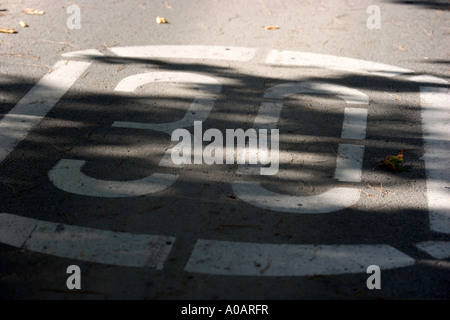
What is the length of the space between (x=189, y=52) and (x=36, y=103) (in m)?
1.85

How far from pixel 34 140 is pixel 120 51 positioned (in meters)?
2.04

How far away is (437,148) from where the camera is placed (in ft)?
15.8

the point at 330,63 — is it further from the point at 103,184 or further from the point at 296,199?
the point at 103,184

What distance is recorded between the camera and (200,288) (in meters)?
3.23

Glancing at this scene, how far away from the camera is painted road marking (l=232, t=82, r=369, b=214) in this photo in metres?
4.04

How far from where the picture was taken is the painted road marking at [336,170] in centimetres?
404

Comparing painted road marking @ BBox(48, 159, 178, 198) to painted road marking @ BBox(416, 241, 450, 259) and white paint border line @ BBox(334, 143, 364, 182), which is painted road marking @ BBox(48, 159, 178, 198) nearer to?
white paint border line @ BBox(334, 143, 364, 182)

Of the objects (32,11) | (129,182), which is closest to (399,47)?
(129,182)

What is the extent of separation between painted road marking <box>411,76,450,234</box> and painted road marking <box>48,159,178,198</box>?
5.90 feet

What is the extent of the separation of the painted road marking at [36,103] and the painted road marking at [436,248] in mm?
3008
